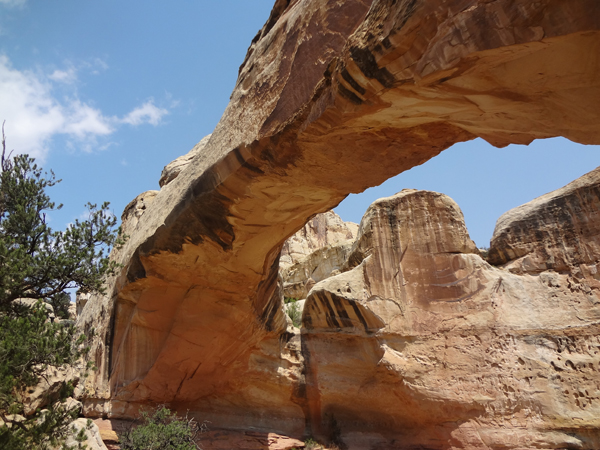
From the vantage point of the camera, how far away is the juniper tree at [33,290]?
582 centimetres

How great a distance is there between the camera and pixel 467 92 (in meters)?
4.45

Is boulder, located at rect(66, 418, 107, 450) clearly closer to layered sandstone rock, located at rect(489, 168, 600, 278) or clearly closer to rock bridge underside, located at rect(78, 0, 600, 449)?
rock bridge underside, located at rect(78, 0, 600, 449)

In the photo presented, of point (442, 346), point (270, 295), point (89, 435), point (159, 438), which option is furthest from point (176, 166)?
point (442, 346)

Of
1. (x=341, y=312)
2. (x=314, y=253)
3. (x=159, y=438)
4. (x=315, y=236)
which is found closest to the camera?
(x=159, y=438)

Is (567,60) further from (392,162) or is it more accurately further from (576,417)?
(576,417)

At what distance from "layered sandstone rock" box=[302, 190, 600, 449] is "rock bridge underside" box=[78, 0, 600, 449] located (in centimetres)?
4

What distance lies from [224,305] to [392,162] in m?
5.86

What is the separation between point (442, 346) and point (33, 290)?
9.33 m

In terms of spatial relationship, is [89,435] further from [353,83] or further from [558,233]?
[558,233]

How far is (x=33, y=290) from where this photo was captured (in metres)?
7.03

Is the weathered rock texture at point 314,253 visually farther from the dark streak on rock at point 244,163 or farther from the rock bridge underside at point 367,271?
the dark streak on rock at point 244,163

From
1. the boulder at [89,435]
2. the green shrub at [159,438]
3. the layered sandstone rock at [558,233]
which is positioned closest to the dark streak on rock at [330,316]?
the green shrub at [159,438]

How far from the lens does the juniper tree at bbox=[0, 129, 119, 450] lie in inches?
229

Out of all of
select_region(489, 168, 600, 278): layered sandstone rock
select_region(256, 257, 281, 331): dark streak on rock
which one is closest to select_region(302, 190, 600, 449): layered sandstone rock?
select_region(489, 168, 600, 278): layered sandstone rock
